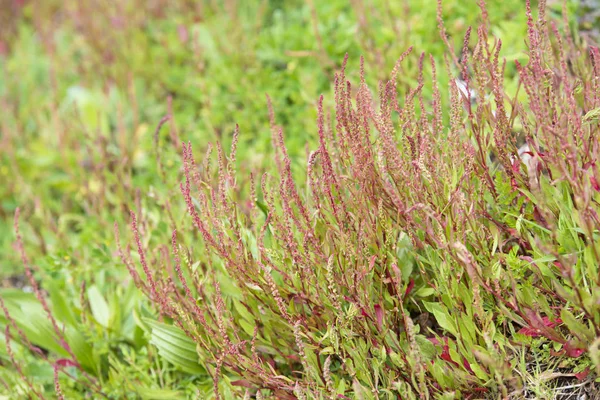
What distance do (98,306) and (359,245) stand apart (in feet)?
4.86

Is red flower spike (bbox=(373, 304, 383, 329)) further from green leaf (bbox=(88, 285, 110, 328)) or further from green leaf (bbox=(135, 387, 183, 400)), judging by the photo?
green leaf (bbox=(88, 285, 110, 328))

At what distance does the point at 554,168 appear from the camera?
1.77 m

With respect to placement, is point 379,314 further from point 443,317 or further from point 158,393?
point 158,393

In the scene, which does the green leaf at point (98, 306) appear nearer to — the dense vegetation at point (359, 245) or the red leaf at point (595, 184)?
the dense vegetation at point (359, 245)

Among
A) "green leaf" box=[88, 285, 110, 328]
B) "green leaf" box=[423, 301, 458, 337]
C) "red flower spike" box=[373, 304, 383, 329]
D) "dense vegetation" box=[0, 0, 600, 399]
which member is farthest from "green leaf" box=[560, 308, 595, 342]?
"green leaf" box=[88, 285, 110, 328]

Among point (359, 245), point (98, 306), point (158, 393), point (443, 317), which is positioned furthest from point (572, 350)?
point (98, 306)

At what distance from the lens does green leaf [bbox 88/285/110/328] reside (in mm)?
2760

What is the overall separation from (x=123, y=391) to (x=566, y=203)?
5.77 feet

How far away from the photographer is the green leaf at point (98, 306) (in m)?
2.76

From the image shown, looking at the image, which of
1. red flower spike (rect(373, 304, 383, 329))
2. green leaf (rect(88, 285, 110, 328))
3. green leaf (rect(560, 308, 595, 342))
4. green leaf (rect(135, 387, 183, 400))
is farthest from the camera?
green leaf (rect(88, 285, 110, 328))

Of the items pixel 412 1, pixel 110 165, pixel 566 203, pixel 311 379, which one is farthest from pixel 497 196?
pixel 110 165

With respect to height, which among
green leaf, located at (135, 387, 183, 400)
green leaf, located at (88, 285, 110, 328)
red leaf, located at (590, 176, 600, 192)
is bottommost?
green leaf, located at (135, 387, 183, 400)

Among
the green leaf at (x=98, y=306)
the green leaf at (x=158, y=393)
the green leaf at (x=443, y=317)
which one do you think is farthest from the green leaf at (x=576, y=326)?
the green leaf at (x=98, y=306)

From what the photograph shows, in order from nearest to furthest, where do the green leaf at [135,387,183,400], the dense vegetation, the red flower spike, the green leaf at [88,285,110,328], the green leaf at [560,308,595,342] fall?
the green leaf at [560,308,595,342] < the dense vegetation < the red flower spike < the green leaf at [135,387,183,400] < the green leaf at [88,285,110,328]
